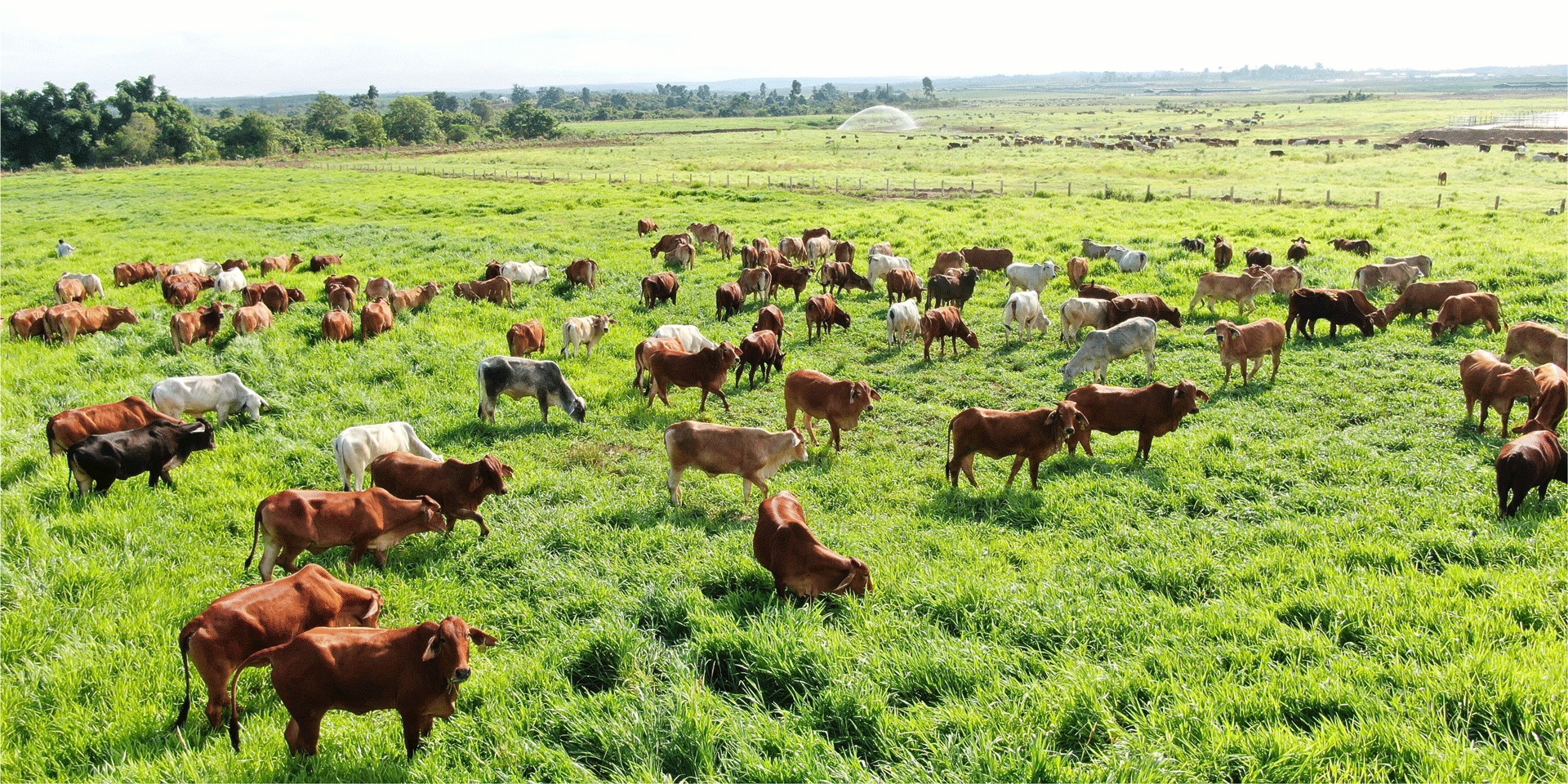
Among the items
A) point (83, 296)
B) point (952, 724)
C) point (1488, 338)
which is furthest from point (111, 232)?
point (1488, 338)

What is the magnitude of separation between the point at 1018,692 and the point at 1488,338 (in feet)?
45.8

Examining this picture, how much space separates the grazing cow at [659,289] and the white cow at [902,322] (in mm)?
5670

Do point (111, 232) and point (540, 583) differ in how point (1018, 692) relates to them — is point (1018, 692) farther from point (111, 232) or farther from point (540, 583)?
point (111, 232)

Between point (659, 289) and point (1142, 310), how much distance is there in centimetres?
1013

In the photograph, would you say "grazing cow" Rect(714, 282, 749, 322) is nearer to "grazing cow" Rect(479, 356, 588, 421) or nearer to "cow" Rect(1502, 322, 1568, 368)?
"grazing cow" Rect(479, 356, 588, 421)

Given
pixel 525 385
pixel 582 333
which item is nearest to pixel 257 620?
pixel 525 385

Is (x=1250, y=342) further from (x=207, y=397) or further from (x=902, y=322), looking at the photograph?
(x=207, y=397)

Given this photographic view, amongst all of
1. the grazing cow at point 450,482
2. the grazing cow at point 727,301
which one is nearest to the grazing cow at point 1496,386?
the grazing cow at point 450,482

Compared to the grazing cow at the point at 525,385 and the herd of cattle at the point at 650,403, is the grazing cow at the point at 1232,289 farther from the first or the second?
the grazing cow at the point at 525,385

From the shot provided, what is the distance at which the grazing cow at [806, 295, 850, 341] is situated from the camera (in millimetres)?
16703

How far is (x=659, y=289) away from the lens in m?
19.2

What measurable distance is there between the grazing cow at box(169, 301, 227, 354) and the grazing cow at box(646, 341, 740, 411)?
913 cm

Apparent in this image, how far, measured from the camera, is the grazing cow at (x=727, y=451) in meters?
9.27

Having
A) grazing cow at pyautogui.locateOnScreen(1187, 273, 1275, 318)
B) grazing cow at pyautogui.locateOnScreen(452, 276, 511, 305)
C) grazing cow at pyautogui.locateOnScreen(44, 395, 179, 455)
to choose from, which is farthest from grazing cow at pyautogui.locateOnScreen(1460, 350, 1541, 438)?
grazing cow at pyautogui.locateOnScreen(452, 276, 511, 305)
